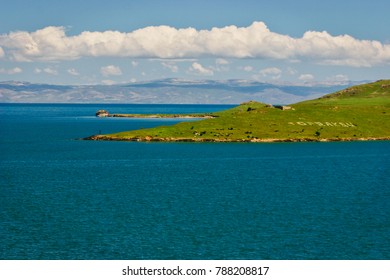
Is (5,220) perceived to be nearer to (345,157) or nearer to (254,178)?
(254,178)

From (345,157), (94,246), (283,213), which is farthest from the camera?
(345,157)

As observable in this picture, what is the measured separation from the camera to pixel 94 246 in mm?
75875

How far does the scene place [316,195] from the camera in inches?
4505

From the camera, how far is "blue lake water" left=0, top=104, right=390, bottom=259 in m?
75.3

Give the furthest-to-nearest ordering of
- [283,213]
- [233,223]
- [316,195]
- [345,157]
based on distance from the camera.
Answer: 1. [345,157]
2. [316,195]
3. [283,213]
4. [233,223]

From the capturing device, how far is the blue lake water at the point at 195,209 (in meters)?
75.3

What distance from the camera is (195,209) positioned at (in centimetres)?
9994

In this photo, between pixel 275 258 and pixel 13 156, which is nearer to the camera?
pixel 275 258

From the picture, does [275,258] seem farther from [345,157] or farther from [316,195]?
[345,157]
